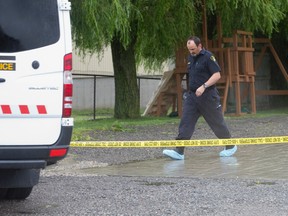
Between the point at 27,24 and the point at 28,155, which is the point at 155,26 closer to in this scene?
the point at 27,24

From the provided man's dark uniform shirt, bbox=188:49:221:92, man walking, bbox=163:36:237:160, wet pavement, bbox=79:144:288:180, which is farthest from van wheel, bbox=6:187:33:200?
man's dark uniform shirt, bbox=188:49:221:92

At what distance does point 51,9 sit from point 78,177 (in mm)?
3534

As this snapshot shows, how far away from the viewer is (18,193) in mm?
7891

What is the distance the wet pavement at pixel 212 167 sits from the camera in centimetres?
980

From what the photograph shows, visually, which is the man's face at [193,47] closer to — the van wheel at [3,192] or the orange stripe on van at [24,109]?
the van wheel at [3,192]

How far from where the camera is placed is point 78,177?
967 centimetres

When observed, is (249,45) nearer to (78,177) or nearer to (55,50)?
(78,177)

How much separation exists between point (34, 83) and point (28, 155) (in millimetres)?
653

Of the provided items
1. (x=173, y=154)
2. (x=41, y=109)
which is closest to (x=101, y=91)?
(x=173, y=154)

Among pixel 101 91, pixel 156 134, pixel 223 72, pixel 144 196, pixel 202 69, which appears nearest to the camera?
pixel 144 196

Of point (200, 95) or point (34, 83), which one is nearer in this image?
point (34, 83)

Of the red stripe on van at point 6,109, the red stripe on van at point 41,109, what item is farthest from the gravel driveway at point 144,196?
the red stripe on van at point 6,109

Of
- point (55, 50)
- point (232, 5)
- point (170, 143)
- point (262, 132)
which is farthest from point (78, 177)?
point (232, 5)

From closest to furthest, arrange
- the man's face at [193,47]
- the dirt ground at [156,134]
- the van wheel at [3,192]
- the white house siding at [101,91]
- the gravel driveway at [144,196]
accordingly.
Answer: the gravel driveway at [144,196], the van wheel at [3,192], the man's face at [193,47], the dirt ground at [156,134], the white house siding at [101,91]
